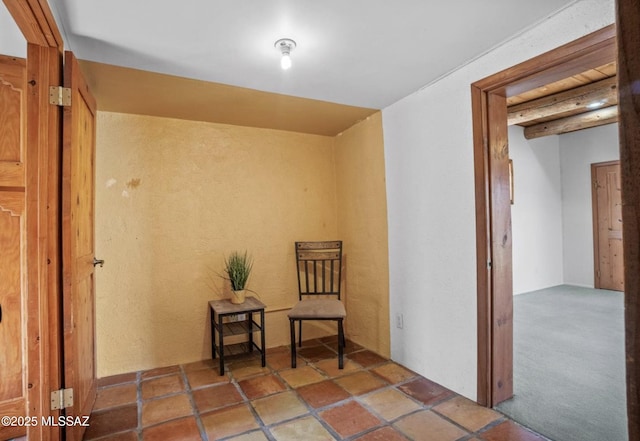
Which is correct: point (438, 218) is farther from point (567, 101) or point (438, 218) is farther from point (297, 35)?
point (567, 101)

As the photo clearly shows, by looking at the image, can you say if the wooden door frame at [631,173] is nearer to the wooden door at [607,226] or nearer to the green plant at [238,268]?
the green plant at [238,268]

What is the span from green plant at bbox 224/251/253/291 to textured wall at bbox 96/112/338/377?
0.07 m

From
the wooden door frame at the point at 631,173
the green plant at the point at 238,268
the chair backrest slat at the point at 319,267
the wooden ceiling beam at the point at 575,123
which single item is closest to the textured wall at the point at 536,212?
the wooden ceiling beam at the point at 575,123

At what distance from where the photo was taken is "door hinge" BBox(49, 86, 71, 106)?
1.61m

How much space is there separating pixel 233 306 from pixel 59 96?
1.80 m

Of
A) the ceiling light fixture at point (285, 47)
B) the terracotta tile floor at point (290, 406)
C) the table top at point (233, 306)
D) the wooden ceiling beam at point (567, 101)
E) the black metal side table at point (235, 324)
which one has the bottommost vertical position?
the terracotta tile floor at point (290, 406)

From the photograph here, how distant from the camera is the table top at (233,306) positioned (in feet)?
8.68

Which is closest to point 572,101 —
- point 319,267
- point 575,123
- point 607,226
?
point 575,123

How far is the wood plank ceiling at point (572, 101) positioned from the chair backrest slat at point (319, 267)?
2413 mm

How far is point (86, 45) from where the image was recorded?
180 centimetres

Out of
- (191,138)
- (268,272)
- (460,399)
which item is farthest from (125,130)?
(460,399)

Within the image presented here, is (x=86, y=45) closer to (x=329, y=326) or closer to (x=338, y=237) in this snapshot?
(x=338, y=237)

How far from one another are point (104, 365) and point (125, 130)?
1.86 m

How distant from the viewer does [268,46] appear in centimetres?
186
